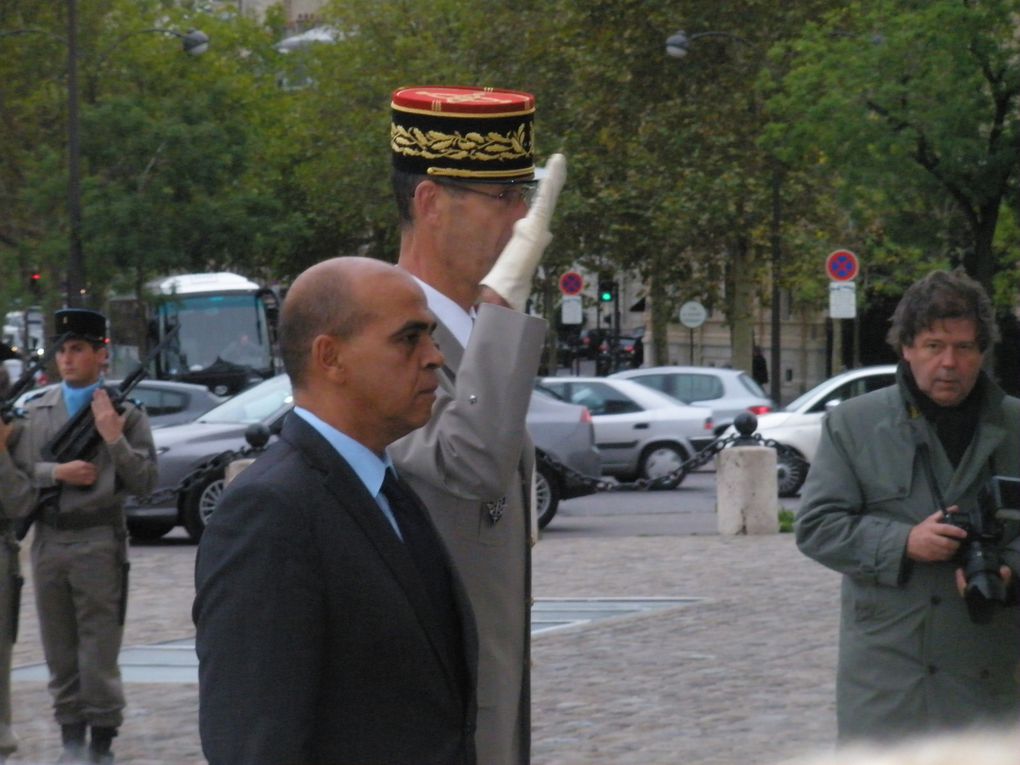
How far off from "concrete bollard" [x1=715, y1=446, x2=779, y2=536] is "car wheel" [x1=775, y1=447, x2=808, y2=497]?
18.3 ft

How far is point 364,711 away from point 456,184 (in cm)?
111

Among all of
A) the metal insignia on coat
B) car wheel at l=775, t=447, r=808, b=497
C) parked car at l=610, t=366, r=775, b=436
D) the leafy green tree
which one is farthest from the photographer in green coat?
parked car at l=610, t=366, r=775, b=436

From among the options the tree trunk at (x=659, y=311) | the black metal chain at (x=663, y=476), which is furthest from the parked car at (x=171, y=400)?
the tree trunk at (x=659, y=311)

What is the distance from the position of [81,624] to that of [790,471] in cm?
1667

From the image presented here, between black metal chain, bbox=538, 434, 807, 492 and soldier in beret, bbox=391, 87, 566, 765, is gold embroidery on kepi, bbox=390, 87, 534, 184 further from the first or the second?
black metal chain, bbox=538, 434, 807, 492

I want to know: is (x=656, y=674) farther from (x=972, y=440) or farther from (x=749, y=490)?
(x=749, y=490)

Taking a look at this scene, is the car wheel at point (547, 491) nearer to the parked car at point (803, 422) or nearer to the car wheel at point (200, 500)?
the car wheel at point (200, 500)

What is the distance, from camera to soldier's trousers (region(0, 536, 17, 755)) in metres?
7.58

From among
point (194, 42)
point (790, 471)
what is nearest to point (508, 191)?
point (790, 471)

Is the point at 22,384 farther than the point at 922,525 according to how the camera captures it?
Yes

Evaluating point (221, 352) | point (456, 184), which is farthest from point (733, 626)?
point (221, 352)

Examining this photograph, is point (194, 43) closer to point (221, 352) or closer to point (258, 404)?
point (221, 352)

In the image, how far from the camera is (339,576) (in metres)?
2.63

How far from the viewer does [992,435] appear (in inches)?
185
